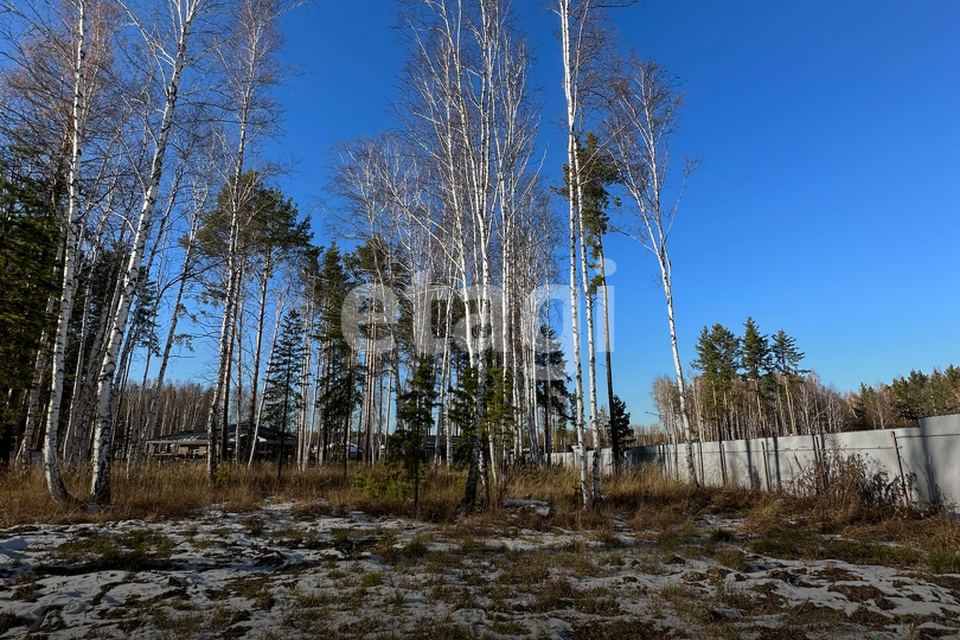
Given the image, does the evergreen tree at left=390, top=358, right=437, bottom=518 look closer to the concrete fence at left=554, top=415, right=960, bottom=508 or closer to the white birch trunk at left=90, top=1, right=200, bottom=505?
the white birch trunk at left=90, top=1, right=200, bottom=505

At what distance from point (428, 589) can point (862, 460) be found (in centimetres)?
1045

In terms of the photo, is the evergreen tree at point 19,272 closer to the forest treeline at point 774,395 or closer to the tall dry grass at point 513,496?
the tall dry grass at point 513,496

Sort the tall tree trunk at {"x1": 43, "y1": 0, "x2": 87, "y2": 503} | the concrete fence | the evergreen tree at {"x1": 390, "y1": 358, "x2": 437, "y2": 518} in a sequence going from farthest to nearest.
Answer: the evergreen tree at {"x1": 390, "y1": 358, "x2": 437, "y2": 518} → the concrete fence → the tall tree trunk at {"x1": 43, "y1": 0, "x2": 87, "y2": 503}

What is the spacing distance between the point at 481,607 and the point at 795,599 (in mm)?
3036

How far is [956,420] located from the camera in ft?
27.1

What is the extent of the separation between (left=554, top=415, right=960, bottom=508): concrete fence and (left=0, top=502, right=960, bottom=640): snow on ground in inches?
189

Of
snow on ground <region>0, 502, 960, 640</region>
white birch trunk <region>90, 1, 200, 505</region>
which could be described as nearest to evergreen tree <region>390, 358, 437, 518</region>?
snow on ground <region>0, 502, 960, 640</region>

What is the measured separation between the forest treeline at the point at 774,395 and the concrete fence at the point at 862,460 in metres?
25.6

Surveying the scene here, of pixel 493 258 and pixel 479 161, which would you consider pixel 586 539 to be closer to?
pixel 479 161

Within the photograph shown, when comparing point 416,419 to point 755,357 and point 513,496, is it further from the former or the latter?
point 755,357

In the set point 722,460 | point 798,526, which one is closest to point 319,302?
point 722,460

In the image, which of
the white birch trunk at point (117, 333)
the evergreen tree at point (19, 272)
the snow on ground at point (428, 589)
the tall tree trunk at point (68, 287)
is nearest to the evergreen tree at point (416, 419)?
the snow on ground at point (428, 589)

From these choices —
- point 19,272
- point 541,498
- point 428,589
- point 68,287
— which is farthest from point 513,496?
point 19,272

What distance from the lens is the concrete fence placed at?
8477 mm
